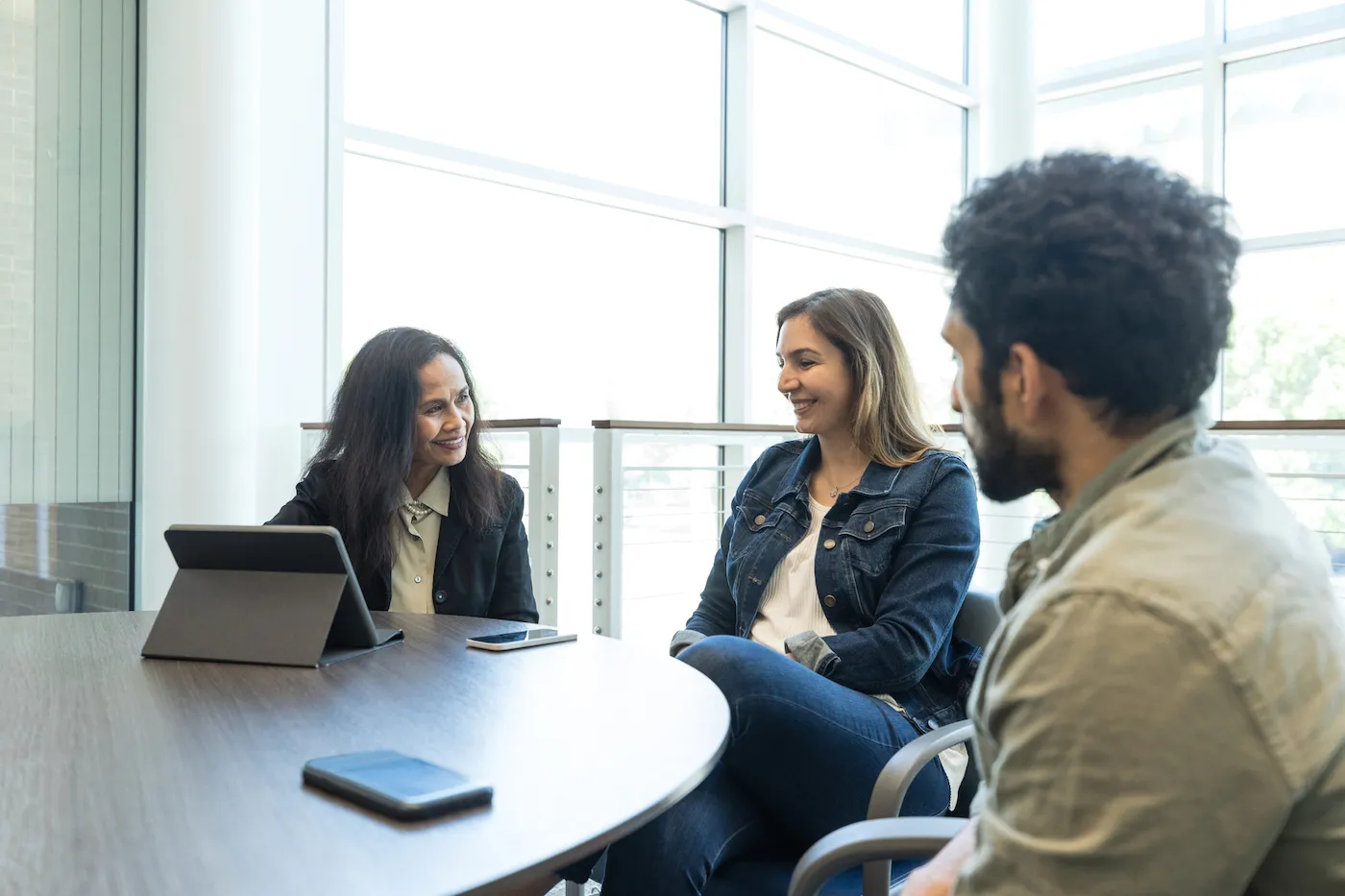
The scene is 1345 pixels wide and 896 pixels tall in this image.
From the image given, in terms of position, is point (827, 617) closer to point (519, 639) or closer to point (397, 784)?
point (519, 639)

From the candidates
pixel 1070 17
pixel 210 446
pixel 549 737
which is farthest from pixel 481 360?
pixel 1070 17

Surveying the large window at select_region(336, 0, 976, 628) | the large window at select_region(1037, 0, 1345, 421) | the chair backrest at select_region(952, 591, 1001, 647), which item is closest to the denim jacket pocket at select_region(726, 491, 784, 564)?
the chair backrest at select_region(952, 591, 1001, 647)

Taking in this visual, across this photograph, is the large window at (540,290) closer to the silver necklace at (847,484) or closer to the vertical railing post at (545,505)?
the vertical railing post at (545,505)

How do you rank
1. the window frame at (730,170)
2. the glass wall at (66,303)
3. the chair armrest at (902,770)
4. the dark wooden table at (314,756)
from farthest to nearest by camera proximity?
the window frame at (730,170) → the glass wall at (66,303) → the chair armrest at (902,770) → the dark wooden table at (314,756)

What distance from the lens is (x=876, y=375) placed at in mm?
1859

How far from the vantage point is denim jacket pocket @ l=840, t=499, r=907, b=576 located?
1.71 m

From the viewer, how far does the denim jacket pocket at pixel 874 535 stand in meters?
1.71

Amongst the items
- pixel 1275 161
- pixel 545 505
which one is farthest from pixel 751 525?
pixel 1275 161

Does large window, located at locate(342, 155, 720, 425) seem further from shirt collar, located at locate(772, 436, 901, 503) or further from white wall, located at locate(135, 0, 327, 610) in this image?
shirt collar, located at locate(772, 436, 901, 503)

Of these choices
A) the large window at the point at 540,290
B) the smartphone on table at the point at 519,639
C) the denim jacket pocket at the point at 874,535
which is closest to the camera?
the smartphone on table at the point at 519,639

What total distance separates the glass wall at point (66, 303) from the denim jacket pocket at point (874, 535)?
2.40m

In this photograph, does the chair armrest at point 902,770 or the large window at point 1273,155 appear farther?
the large window at point 1273,155

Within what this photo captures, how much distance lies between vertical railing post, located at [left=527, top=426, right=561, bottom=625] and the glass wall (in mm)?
1378

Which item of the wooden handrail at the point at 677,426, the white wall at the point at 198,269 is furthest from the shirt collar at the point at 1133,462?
the white wall at the point at 198,269
